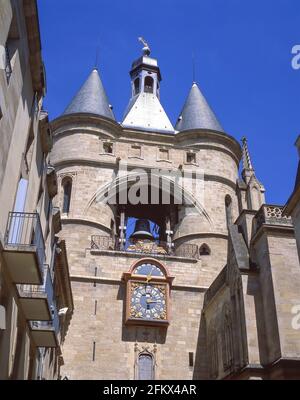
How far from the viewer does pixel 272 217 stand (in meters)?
19.4

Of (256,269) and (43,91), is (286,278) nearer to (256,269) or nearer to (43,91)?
(256,269)

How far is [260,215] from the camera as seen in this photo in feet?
65.6

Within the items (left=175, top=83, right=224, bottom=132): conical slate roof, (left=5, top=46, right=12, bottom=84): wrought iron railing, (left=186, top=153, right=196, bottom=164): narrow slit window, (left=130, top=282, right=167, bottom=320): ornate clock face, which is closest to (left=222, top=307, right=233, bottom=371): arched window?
(left=130, top=282, right=167, bottom=320): ornate clock face

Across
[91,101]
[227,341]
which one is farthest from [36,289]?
[91,101]

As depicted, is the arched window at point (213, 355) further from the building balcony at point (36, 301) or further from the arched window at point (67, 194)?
the building balcony at point (36, 301)

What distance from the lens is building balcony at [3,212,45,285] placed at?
10008 mm

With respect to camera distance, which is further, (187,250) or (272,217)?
(187,250)

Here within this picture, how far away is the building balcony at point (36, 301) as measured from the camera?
11.7 metres

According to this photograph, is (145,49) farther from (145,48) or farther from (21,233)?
(21,233)

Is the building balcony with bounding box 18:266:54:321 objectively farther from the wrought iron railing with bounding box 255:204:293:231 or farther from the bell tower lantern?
the bell tower lantern

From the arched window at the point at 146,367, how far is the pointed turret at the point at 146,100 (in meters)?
13.7

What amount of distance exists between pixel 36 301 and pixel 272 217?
1029cm

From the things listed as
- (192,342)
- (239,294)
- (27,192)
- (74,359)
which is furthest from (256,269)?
(27,192)
